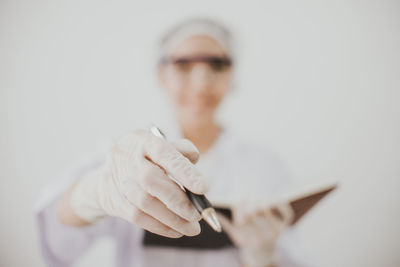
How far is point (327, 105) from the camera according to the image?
938 millimetres

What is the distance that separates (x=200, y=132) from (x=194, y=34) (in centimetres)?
27

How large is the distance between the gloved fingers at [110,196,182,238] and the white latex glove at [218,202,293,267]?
27 centimetres

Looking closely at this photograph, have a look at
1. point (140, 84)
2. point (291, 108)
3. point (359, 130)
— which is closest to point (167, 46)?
point (140, 84)

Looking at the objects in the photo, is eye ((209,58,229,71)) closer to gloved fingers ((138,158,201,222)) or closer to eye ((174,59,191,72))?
eye ((174,59,191,72))

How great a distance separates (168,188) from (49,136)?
0.73 meters

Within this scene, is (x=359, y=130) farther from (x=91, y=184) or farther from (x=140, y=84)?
(x=91, y=184)

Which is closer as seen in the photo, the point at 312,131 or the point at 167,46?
the point at 167,46

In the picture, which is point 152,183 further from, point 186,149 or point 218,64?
point 218,64

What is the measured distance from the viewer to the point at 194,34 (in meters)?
0.74

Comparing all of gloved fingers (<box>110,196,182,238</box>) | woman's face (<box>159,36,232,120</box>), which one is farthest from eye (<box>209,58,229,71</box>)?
gloved fingers (<box>110,196,182,238</box>)

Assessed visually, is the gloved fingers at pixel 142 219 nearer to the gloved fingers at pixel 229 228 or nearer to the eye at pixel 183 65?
the gloved fingers at pixel 229 228

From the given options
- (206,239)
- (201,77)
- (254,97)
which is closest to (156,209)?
(206,239)

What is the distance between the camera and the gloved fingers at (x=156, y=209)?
32 cm

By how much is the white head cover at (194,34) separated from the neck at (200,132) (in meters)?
0.20
